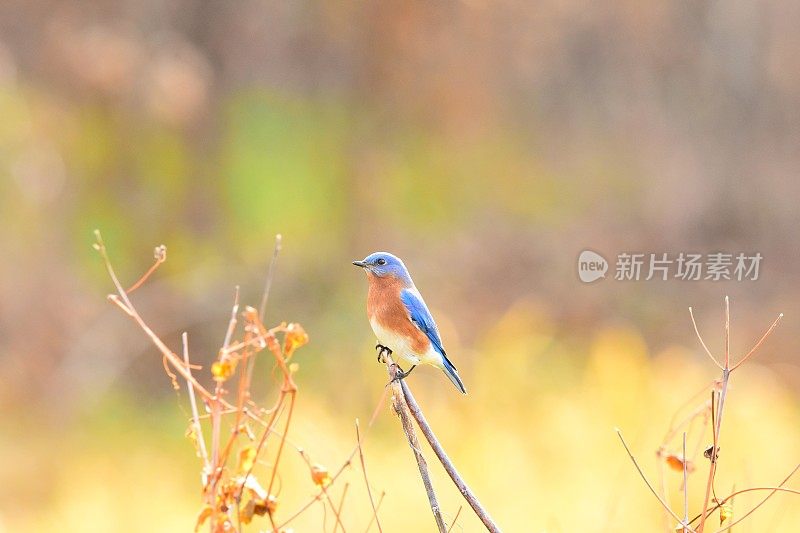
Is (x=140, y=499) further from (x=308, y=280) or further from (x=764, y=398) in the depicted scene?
(x=764, y=398)

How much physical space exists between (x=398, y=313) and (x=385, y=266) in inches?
1.8

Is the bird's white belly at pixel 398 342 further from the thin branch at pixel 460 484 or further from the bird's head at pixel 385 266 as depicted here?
the thin branch at pixel 460 484

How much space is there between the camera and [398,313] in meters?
0.82

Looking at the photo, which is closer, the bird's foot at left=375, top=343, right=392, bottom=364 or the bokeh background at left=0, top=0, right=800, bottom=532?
the bird's foot at left=375, top=343, right=392, bottom=364

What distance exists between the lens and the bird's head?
796 mm

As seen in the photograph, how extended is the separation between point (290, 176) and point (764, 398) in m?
1.69

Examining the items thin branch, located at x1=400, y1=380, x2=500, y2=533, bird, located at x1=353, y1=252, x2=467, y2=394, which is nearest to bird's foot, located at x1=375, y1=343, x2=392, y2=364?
bird, located at x1=353, y1=252, x2=467, y2=394

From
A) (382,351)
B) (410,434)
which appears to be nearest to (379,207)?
(382,351)

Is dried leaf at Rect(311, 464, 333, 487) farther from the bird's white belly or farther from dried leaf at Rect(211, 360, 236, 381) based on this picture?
the bird's white belly

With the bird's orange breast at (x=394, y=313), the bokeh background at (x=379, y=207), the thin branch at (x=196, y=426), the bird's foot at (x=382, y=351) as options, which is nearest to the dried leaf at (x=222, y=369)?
the thin branch at (x=196, y=426)

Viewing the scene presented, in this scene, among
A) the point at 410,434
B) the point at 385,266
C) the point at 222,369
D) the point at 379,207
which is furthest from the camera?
the point at 379,207

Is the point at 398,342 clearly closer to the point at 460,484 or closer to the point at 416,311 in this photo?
the point at 416,311

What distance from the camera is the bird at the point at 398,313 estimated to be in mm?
808

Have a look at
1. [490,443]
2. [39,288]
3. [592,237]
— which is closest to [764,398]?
[490,443]
